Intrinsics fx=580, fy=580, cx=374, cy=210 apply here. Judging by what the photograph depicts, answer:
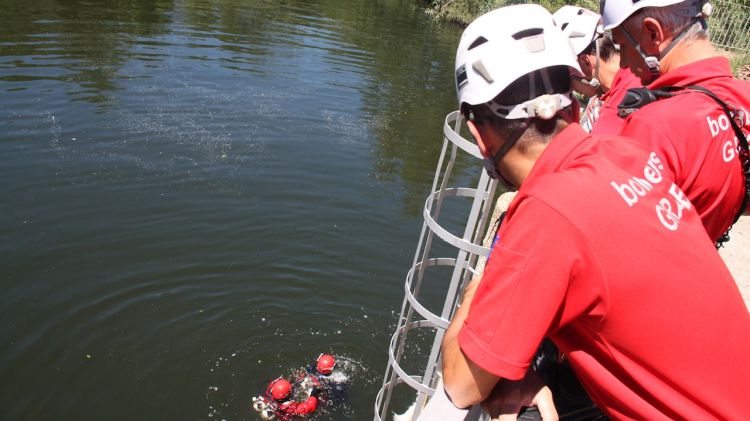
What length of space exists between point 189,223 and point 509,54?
709cm

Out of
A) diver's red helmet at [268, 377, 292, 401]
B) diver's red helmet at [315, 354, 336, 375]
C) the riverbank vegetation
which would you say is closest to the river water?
diver's red helmet at [315, 354, 336, 375]

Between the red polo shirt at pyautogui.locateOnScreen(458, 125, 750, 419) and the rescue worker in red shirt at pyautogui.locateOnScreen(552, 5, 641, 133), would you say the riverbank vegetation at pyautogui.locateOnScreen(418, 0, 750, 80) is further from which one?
the red polo shirt at pyautogui.locateOnScreen(458, 125, 750, 419)

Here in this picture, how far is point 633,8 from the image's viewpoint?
2855 mm

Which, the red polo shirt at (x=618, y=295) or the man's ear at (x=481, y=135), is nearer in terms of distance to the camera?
the red polo shirt at (x=618, y=295)

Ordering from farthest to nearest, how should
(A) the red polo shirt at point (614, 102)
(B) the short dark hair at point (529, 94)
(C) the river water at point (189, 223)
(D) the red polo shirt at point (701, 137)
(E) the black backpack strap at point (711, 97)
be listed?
1. (C) the river water at point (189, 223)
2. (A) the red polo shirt at point (614, 102)
3. (E) the black backpack strap at point (711, 97)
4. (D) the red polo shirt at point (701, 137)
5. (B) the short dark hair at point (529, 94)

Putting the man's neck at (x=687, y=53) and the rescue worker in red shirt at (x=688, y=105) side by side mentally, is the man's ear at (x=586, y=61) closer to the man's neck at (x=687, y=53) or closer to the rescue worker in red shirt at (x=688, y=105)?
the rescue worker in red shirt at (x=688, y=105)

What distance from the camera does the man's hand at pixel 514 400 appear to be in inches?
78.4

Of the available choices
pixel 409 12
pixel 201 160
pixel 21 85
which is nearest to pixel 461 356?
pixel 201 160

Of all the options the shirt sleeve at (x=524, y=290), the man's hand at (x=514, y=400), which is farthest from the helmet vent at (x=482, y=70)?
the man's hand at (x=514, y=400)

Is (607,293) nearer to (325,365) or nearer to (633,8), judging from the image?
(633,8)

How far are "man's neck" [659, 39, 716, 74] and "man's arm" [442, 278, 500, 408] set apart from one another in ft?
6.34

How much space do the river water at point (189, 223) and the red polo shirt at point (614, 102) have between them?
3708 mm

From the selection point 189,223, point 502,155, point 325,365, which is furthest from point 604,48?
point 189,223

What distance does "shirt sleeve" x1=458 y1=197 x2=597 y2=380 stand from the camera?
1.62 metres
